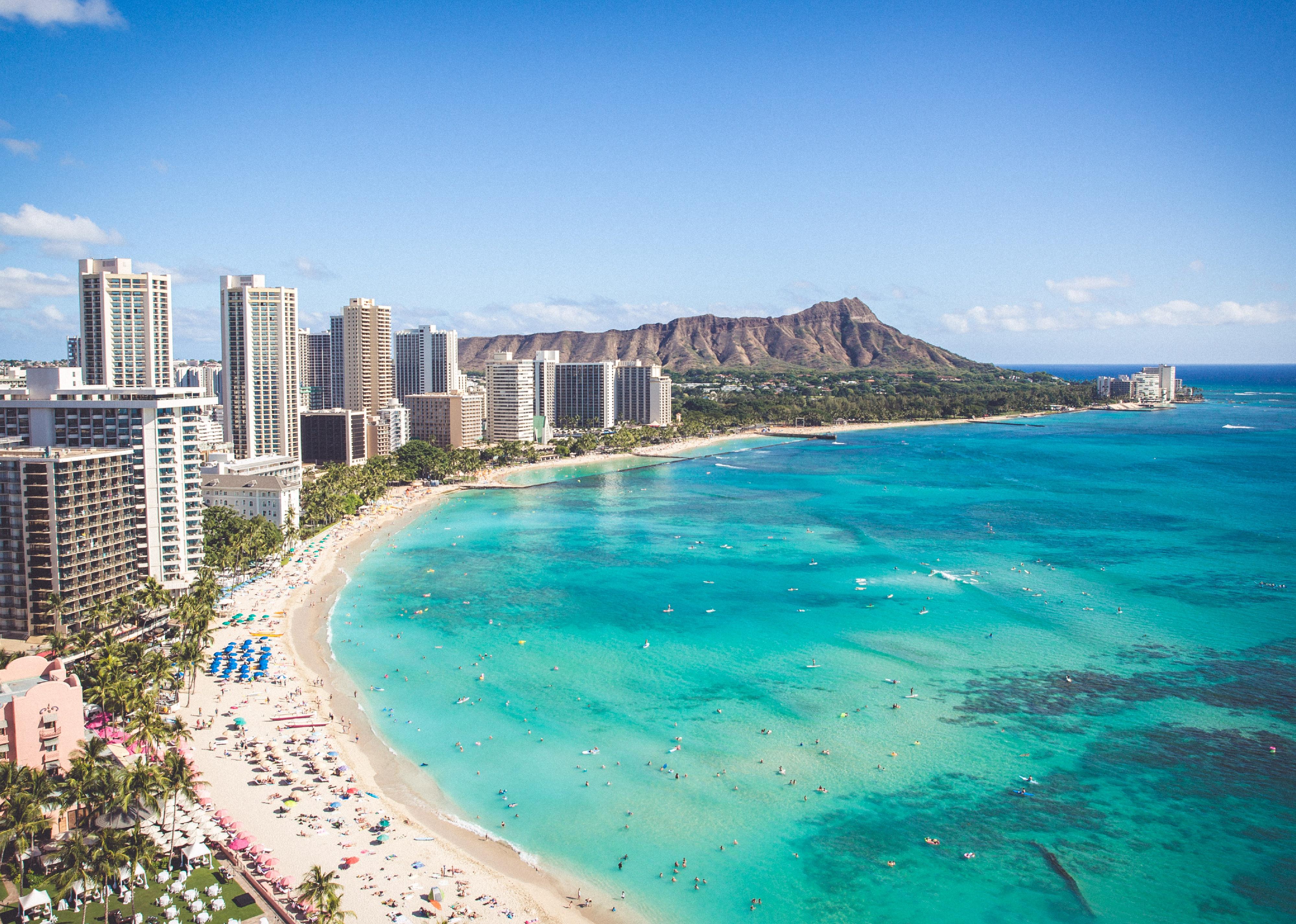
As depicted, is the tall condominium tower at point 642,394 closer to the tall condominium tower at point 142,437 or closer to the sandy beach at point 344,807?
the tall condominium tower at point 142,437

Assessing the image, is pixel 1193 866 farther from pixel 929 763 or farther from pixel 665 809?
pixel 665 809

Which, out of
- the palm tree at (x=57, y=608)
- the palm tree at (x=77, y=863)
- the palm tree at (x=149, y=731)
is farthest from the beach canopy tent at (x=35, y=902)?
the palm tree at (x=57, y=608)

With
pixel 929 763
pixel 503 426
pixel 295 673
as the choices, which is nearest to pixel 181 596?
pixel 295 673

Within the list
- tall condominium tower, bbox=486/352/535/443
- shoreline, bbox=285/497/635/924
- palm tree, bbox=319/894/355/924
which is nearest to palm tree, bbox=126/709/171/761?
shoreline, bbox=285/497/635/924

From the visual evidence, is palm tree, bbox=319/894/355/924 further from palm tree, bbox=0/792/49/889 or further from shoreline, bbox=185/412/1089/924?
palm tree, bbox=0/792/49/889

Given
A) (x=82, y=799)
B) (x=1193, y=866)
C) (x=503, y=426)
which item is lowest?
(x=1193, y=866)

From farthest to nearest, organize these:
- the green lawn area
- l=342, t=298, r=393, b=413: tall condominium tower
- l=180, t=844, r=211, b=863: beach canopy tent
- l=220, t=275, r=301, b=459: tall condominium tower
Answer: l=342, t=298, r=393, b=413: tall condominium tower
l=220, t=275, r=301, b=459: tall condominium tower
l=180, t=844, r=211, b=863: beach canopy tent
the green lawn area
